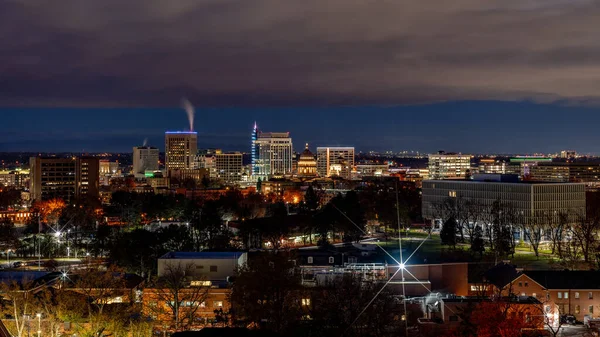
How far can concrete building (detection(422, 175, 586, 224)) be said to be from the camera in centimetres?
6906

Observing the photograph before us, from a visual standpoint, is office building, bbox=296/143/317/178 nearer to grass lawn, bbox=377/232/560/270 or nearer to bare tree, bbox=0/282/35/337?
grass lawn, bbox=377/232/560/270

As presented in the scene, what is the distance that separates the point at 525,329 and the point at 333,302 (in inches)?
302

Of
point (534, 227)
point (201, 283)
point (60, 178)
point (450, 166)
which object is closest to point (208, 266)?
point (201, 283)

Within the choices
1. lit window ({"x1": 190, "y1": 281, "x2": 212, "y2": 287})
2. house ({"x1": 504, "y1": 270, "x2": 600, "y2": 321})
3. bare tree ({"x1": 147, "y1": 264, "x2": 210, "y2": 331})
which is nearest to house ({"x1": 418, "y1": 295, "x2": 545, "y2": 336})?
house ({"x1": 504, "y1": 270, "x2": 600, "y2": 321})

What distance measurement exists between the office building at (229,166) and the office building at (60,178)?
79.7 metres

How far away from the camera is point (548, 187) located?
231 feet

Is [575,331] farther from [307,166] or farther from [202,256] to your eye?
[307,166]

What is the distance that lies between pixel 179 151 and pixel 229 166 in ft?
46.5

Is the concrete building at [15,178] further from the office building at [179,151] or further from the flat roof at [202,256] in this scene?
the flat roof at [202,256]

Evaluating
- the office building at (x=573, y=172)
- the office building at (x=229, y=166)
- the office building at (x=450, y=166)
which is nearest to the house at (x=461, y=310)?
the office building at (x=573, y=172)

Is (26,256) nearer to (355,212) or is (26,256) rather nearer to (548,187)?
(355,212)

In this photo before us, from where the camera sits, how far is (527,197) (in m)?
69.8

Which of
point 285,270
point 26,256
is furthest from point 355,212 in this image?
point 285,270

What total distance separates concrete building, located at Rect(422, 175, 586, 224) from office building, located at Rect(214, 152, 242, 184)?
117561 millimetres
